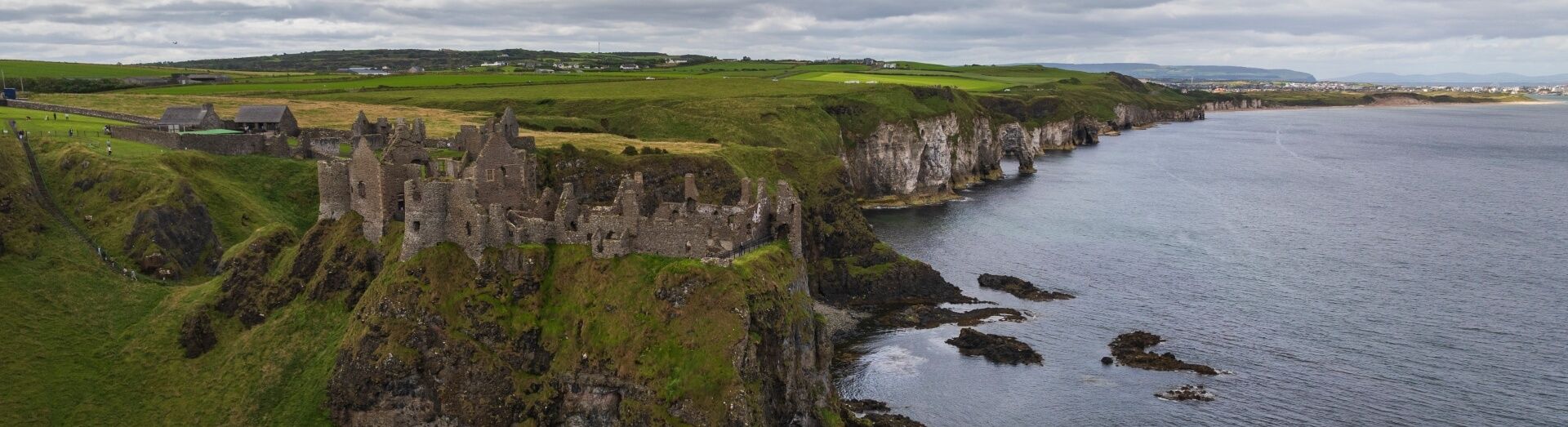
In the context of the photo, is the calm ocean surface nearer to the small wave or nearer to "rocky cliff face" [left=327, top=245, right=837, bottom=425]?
the small wave

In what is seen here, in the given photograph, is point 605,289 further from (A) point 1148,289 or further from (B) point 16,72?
(B) point 16,72

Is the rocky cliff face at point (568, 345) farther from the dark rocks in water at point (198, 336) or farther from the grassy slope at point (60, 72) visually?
the grassy slope at point (60, 72)

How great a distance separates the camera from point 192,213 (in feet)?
249

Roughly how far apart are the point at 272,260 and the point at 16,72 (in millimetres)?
133054

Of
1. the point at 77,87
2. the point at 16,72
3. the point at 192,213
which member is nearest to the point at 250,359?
the point at 192,213

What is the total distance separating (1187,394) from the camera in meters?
71.0

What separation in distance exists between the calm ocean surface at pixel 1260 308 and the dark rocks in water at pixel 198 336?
36.1 m

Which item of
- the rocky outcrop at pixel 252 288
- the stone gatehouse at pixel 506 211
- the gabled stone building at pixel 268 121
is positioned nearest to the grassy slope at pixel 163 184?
the gabled stone building at pixel 268 121

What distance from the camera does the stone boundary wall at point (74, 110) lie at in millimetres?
108938

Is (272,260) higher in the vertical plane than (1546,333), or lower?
higher

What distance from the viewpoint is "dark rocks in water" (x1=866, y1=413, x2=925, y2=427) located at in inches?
2569

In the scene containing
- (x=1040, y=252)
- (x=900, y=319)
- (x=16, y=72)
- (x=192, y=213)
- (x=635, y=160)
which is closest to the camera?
(x=192, y=213)

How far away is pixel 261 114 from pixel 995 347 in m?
64.5

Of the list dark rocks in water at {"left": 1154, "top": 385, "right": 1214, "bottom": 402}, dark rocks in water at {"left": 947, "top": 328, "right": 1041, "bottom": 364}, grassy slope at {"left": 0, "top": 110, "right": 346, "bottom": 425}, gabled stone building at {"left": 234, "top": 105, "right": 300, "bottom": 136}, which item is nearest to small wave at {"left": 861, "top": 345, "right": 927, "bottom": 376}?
dark rocks in water at {"left": 947, "top": 328, "right": 1041, "bottom": 364}
